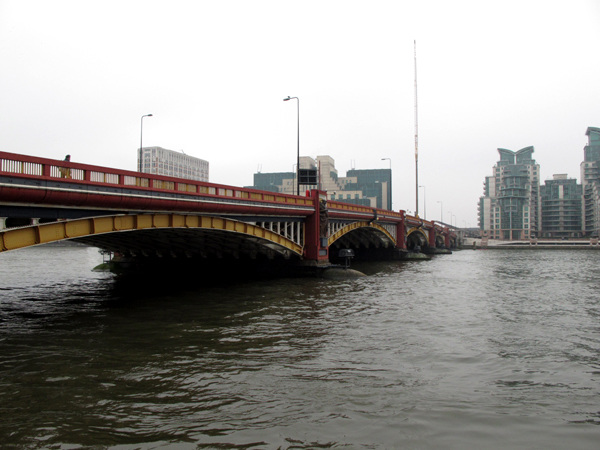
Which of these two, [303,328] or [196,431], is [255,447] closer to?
[196,431]

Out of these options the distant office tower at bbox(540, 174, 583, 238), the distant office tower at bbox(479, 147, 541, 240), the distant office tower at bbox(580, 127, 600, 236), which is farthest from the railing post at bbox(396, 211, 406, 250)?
the distant office tower at bbox(540, 174, 583, 238)

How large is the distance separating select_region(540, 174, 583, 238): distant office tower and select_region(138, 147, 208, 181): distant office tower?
449ft

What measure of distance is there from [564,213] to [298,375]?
7556 inches

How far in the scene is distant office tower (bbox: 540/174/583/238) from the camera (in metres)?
170

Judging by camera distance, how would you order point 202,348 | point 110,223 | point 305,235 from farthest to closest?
1. point 305,235
2. point 110,223
3. point 202,348

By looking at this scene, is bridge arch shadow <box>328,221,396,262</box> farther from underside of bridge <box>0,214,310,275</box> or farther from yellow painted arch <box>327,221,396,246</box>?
underside of bridge <box>0,214,310,275</box>

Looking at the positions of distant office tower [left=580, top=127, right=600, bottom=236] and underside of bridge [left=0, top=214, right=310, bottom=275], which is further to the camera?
distant office tower [left=580, top=127, right=600, bottom=236]

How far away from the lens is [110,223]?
64.2ft

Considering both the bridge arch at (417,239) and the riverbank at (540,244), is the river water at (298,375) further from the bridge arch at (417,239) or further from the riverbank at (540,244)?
the riverbank at (540,244)

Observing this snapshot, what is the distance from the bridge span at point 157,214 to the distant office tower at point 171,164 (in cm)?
8775

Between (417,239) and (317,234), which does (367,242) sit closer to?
(317,234)

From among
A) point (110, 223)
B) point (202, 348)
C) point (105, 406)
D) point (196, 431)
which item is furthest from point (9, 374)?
point (110, 223)

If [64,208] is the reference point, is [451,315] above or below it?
below

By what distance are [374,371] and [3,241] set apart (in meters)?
13.0
